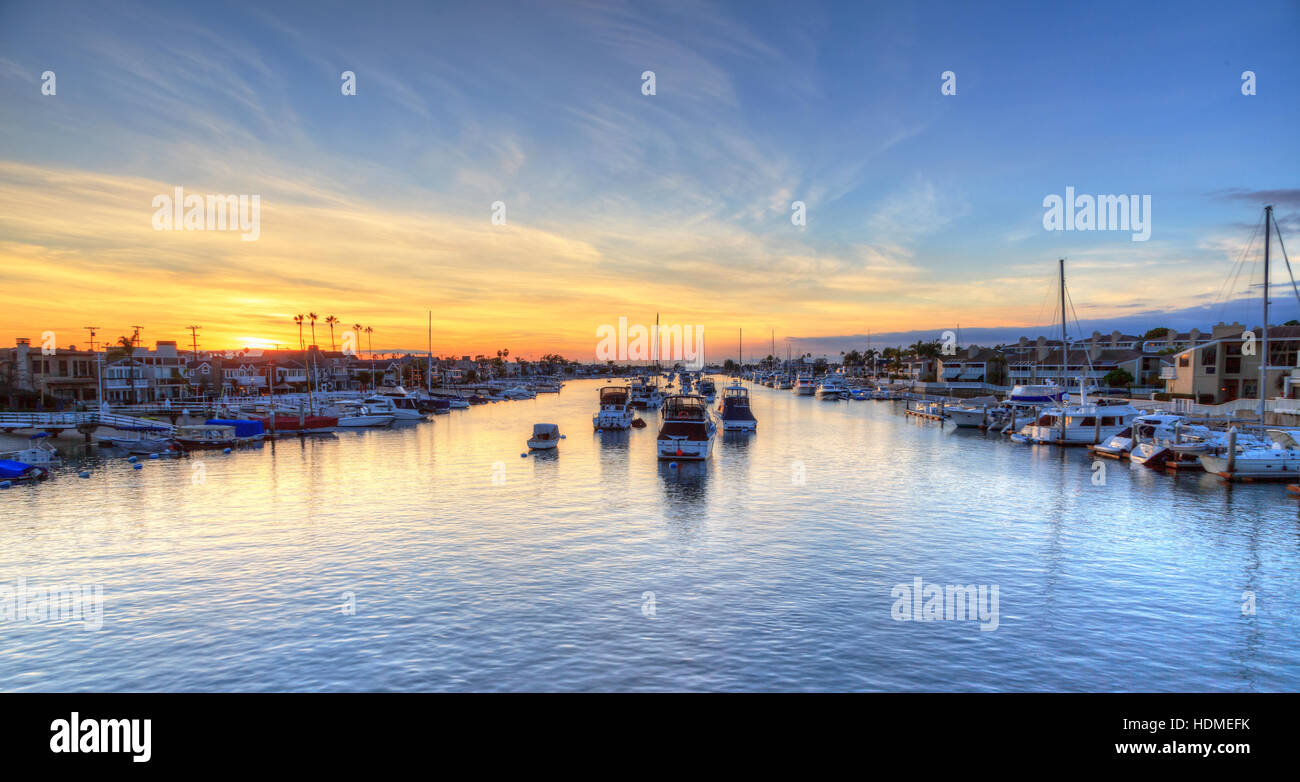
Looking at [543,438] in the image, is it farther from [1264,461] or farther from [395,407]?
[1264,461]

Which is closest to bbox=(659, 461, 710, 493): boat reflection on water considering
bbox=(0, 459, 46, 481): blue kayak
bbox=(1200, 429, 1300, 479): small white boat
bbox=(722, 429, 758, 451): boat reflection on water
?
bbox=(722, 429, 758, 451): boat reflection on water

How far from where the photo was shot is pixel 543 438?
59.9 metres

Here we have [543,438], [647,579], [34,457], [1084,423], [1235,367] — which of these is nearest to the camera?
[647,579]

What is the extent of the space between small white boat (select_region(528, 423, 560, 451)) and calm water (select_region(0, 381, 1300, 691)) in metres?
13.7

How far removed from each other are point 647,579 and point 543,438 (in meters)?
38.5

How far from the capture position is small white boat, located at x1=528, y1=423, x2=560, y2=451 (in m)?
59.5

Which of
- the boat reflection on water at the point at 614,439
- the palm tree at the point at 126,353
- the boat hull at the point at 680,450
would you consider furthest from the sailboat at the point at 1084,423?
the palm tree at the point at 126,353

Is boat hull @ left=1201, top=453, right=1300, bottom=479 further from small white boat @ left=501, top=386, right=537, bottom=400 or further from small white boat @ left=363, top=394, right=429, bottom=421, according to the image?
small white boat @ left=501, top=386, right=537, bottom=400

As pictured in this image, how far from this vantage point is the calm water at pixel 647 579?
15898mm

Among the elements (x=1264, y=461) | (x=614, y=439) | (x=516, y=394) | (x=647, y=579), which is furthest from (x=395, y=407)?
(x=1264, y=461)

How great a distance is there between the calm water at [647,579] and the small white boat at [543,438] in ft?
45.0

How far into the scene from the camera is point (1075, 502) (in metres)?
37.0

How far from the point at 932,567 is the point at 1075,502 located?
19251 mm

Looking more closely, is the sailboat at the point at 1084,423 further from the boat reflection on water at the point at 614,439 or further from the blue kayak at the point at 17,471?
the blue kayak at the point at 17,471
